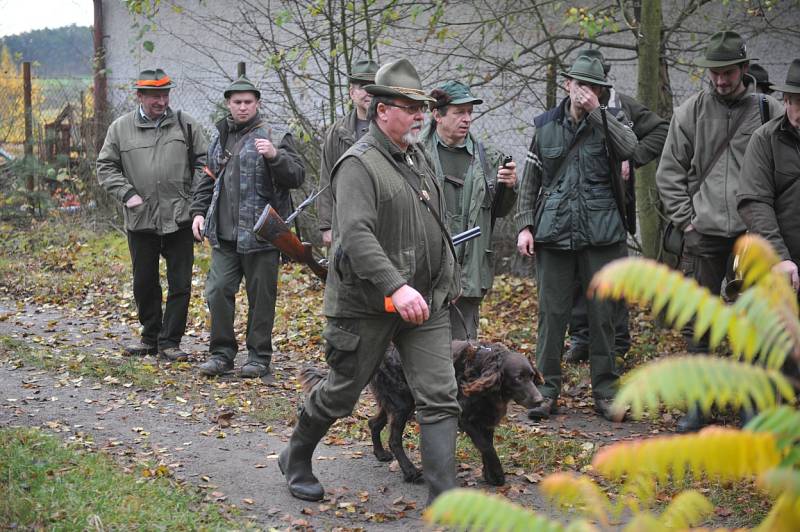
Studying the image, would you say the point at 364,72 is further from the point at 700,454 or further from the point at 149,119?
the point at 700,454

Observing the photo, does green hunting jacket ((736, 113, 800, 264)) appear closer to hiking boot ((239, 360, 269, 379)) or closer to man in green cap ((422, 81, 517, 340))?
man in green cap ((422, 81, 517, 340))

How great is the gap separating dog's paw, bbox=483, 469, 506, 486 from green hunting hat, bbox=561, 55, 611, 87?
9.48 feet

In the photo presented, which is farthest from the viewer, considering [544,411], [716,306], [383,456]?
[544,411]

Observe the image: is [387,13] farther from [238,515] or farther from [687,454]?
[687,454]

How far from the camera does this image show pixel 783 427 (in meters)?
1.91

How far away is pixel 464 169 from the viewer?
22.4 ft

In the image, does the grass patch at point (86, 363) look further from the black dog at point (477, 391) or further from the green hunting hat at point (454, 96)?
the green hunting hat at point (454, 96)

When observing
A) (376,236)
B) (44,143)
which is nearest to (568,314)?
(376,236)

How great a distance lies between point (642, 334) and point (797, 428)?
314 inches

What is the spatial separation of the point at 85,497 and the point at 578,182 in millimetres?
3967

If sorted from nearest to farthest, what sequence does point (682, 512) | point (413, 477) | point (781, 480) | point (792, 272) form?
1. point (781, 480)
2. point (682, 512)
3. point (792, 272)
4. point (413, 477)

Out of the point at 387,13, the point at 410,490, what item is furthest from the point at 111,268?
the point at 410,490

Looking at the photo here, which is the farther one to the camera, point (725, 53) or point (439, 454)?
point (725, 53)

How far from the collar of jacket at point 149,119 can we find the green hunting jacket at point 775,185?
521cm
